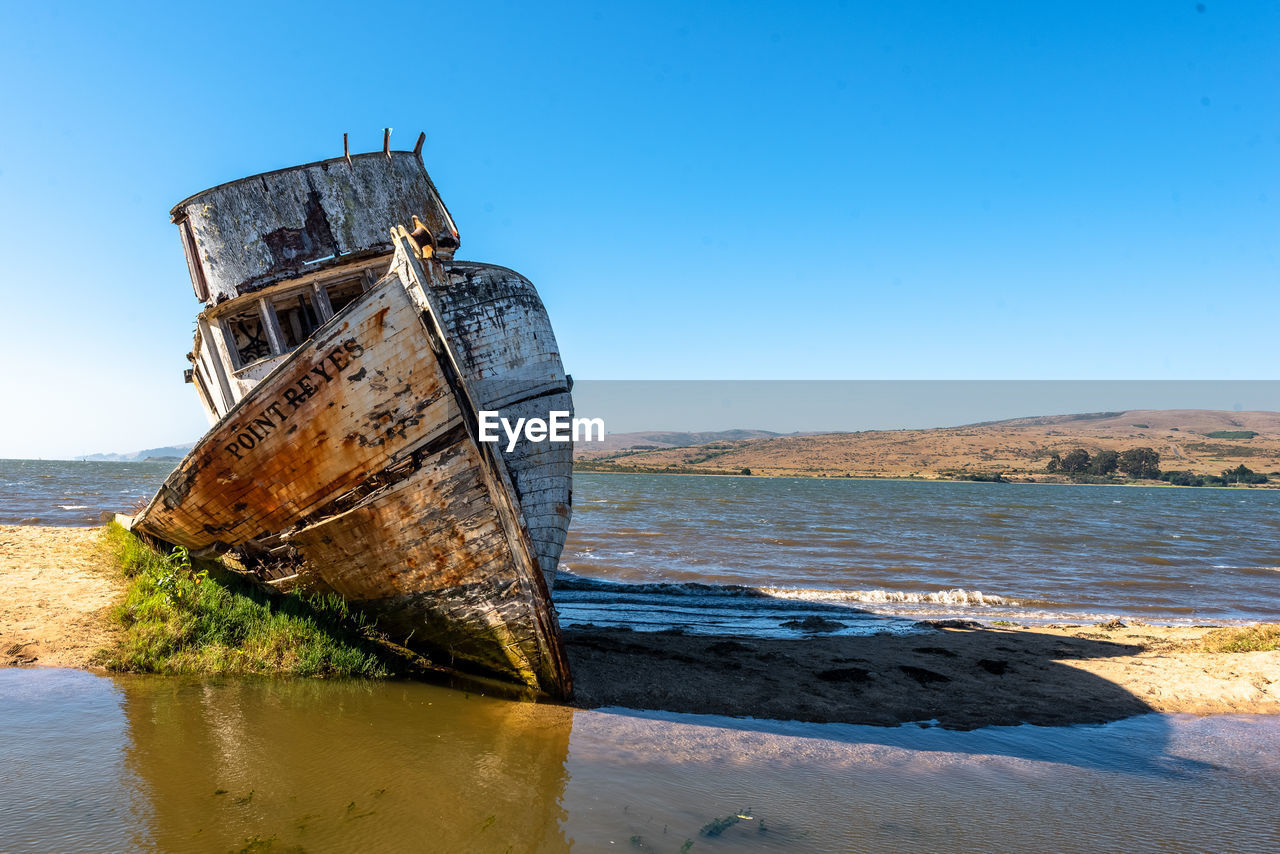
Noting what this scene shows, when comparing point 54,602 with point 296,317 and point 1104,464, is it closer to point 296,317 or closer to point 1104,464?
point 296,317

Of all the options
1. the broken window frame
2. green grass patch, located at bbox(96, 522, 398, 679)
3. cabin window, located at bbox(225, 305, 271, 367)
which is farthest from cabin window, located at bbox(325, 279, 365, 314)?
green grass patch, located at bbox(96, 522, 398, 679)

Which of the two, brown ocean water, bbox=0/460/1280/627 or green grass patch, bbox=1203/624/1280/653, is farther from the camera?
brown ocean water, bbox=0/460/1280/627

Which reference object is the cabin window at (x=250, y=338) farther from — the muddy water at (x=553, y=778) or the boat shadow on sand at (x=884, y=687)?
the boat shadow on sand at (x=884, y=687)

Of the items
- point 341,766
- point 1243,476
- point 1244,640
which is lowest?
point 1243,476

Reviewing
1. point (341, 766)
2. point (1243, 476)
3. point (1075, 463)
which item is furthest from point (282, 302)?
point (1075, 463)

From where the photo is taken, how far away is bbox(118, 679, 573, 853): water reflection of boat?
3455 millimetres

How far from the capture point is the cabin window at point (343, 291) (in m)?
8.02

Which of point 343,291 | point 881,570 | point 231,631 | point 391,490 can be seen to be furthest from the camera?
point 881,570

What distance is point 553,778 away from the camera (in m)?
4.20

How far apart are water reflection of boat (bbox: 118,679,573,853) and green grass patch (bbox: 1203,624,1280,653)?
7.31m

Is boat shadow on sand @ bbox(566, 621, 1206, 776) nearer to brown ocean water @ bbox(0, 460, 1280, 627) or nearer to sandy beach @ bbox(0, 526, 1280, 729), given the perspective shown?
sandy beach @ bbox(0, 526, 1280, 729)

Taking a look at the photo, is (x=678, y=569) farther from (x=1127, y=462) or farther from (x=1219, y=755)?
(x=1127, y=462)

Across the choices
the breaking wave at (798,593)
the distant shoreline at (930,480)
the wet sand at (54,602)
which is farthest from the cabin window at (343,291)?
the distant shoreline at (930,480)

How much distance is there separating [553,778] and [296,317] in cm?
679
